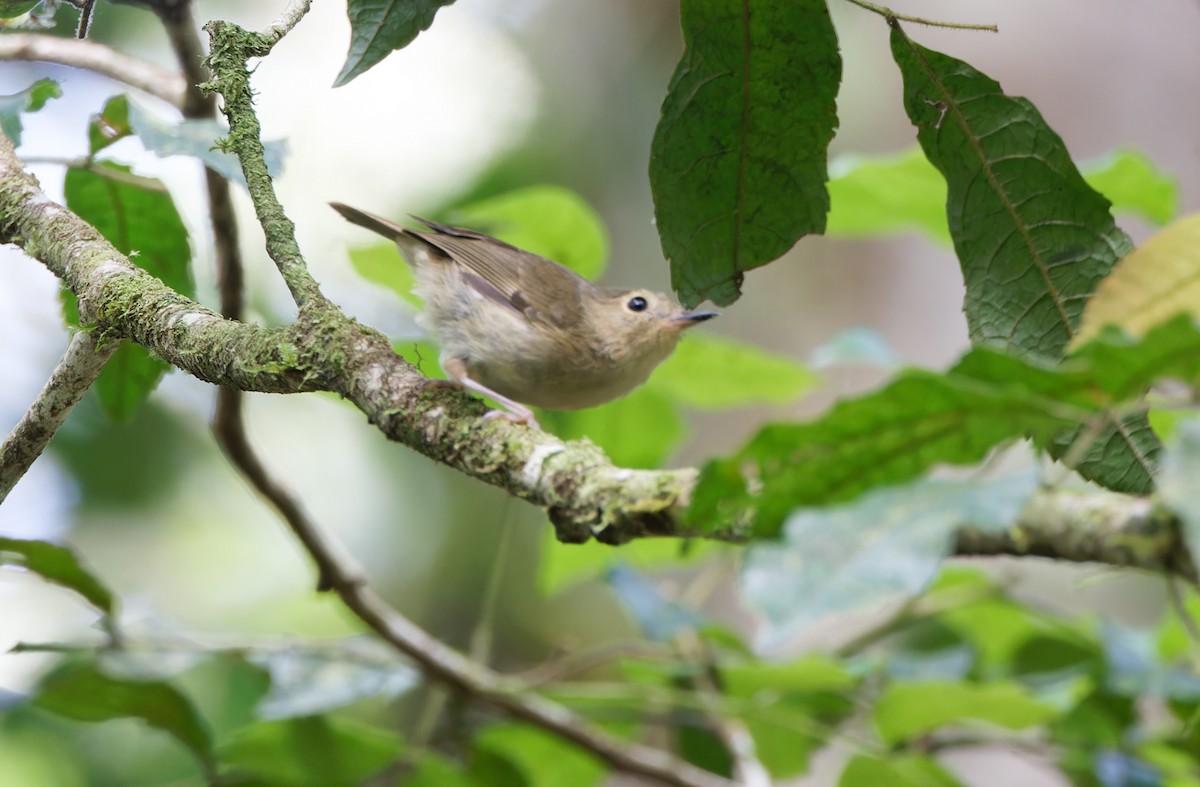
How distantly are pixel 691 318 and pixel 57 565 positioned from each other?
1.76 meters

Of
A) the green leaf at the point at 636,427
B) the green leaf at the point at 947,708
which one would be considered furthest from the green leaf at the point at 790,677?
the green leaf at the point at 636,427

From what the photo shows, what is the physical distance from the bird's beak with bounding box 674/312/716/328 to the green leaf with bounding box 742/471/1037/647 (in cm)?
222

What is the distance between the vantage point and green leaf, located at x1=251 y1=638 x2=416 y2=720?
8.09 ft

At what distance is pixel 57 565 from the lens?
2182 mm

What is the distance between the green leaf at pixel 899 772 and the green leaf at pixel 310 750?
1096 mm

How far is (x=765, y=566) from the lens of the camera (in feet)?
2.78

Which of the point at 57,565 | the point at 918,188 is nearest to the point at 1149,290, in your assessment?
the point at 918,188

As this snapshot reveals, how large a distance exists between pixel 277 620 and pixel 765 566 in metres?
5.57

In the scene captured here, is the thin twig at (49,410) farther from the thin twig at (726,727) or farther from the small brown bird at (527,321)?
the thin twig at (726,727)

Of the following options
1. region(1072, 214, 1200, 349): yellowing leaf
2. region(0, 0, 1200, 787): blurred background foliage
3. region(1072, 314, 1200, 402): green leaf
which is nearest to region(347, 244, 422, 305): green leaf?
region(0, 0, 1200, 787): blurred background foliage

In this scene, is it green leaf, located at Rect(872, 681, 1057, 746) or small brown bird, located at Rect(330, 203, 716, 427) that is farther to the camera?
small brown bird, located at Rect(330, 203, 716, 427)

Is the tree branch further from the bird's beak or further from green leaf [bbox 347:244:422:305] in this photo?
the bird's beak

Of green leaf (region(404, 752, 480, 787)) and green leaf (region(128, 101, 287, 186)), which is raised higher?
green leaf (region(128, 101, 287, 186))

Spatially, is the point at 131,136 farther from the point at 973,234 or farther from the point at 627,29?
the point at 627,29
